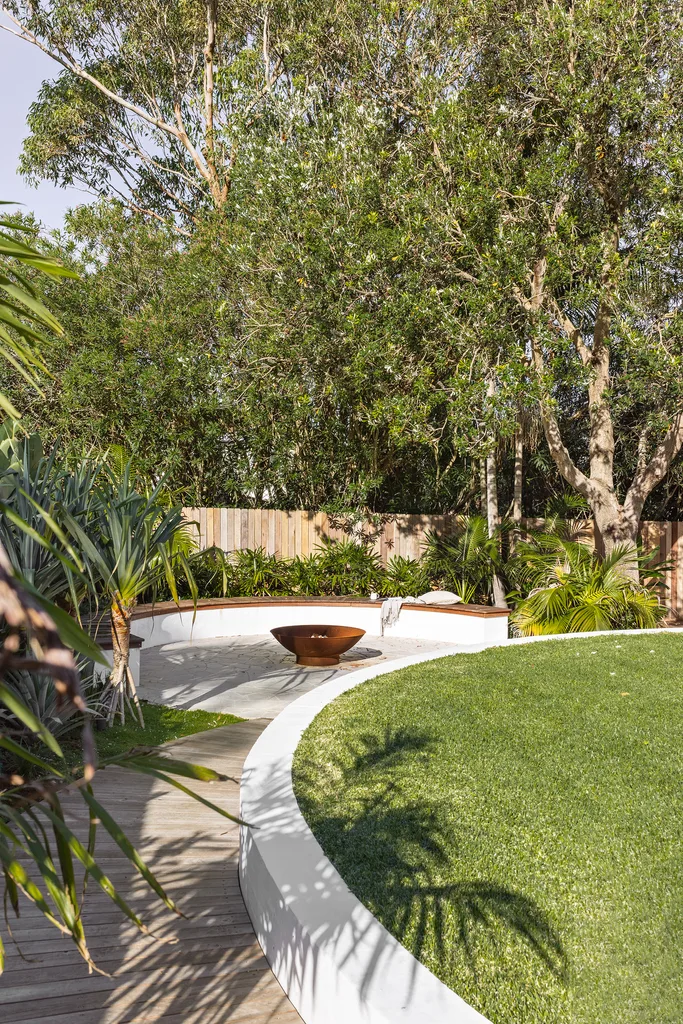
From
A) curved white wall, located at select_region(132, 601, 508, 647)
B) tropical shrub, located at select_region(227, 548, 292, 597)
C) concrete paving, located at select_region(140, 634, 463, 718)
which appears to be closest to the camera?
concrete paving, located at select_region(140, 634, 463, 718)

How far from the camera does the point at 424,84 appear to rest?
1130cm

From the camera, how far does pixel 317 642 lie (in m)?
9.35

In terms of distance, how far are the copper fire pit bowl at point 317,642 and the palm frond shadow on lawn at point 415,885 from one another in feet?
15.9

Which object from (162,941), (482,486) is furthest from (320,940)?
(482,486)

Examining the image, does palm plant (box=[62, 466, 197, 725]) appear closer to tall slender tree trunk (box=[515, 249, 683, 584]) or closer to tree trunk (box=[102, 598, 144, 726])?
tree trunk (box=[102, 598, 144, 726])

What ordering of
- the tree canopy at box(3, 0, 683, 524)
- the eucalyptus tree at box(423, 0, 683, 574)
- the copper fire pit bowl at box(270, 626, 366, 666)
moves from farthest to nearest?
the tree canopy at box(3, 0, 683, 524)
the eucalyptus tree at box(423, 0, 683, 574)
the copper fire pit bowl at box(270, 626, 366, 666)

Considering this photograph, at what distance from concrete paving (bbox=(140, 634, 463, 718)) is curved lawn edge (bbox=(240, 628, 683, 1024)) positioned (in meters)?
3.58

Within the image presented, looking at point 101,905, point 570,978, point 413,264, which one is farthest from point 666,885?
point 413,264

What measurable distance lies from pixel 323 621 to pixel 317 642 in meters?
2.83

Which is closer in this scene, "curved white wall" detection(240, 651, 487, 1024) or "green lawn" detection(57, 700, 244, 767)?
"curved white wall" detection(240, 651, 487, 1024)

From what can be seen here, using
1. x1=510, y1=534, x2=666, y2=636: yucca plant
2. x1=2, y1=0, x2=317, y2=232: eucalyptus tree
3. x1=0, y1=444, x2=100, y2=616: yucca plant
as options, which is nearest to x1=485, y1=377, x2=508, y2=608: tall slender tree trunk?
x1=510, y1=534, x2=666, y2=636: yucca plant

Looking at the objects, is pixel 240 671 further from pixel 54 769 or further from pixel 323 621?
pixel 54 769

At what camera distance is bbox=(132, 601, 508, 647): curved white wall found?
11.4 metres

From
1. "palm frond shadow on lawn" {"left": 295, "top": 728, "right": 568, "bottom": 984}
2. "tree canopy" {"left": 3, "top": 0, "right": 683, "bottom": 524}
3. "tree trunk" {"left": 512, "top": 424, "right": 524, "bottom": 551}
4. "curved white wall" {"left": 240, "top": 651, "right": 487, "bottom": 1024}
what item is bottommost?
"palm frond shadow on lawn" {"left": 295, "top": 728, "right": 568, "bottom": 984}
